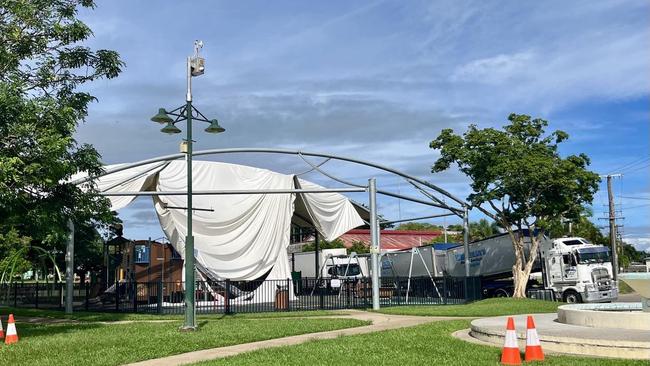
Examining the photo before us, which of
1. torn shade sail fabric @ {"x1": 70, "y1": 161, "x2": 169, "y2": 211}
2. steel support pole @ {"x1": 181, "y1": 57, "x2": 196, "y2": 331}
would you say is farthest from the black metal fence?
steel support pole @ {"x1": 181, "y1": 57, "x2": 196, "y2": 331}

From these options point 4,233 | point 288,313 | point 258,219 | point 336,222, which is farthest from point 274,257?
point 4,233

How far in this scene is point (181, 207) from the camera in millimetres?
30281

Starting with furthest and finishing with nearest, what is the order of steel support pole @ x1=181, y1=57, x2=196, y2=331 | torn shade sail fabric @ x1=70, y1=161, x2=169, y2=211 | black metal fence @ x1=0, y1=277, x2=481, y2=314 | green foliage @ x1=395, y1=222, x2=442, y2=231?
green foliage @ x1=395, y1=222, x2=442, y2=231 → torn shade sail fabric @ x1=70, y1=161, x2=169, y2=211 → black metal fence @ x1=0, y1=277, x2=481, y2=314 → steel support pole @ x1=181, y1=57, x2=196, y2=331

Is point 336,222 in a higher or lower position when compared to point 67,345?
higher

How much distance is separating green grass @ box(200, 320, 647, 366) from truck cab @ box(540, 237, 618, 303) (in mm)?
18645

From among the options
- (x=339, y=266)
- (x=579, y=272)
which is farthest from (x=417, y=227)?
(x=579, y=272)

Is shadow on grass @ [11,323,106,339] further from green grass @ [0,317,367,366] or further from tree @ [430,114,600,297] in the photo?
tree @ [430,114,600,297]

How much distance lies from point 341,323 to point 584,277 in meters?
16.8

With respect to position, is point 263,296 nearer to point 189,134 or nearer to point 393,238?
point 189,134

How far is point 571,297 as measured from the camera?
31031 millimetres

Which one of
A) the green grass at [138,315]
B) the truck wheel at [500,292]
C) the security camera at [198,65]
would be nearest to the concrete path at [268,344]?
the green grass at [138,315]

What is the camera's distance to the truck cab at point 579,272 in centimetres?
3044

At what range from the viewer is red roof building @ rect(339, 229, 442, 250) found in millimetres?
82812

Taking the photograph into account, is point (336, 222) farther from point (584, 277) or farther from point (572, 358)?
point (572, 358)
